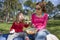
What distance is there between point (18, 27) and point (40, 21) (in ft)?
1.57

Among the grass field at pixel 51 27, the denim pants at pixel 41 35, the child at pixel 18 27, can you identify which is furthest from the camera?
the grass field at pixel 51 27

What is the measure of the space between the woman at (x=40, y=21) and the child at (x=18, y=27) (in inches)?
8.7

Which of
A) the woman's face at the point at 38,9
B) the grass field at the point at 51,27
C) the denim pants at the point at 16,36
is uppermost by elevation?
the woman's face at the point at 38,9

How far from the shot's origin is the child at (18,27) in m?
3.72

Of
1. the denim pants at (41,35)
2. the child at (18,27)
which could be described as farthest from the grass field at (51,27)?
the denim pants at (41,35)

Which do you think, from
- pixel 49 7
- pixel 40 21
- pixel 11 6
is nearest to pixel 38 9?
pixel 40 21

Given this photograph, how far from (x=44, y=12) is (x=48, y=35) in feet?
1.60

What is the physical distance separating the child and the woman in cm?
22

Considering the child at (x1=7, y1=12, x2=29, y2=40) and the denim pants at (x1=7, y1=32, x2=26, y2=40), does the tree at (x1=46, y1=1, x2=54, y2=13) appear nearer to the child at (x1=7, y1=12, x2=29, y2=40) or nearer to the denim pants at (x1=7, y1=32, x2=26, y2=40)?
the child at (x1=7, y1=12, x2=29, y2=40)

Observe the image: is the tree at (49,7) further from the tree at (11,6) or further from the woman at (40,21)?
the tree at (11,6)

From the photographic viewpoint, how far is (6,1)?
3.98 metres

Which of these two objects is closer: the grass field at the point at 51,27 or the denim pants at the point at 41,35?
the denim pants at the point at 41,35

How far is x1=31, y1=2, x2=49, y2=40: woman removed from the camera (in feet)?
11.9

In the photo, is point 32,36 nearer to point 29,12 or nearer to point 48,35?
point 48,35
